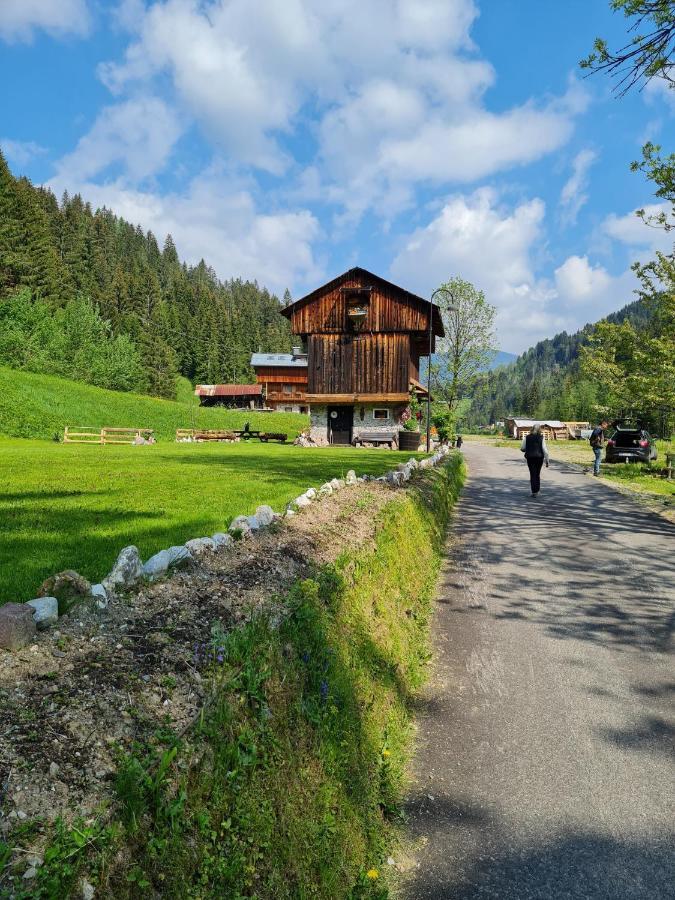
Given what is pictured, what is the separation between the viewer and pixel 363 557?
18.0 ft

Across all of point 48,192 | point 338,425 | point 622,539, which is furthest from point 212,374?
point 622,539

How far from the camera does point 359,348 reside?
35.8 meters

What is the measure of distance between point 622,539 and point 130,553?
10.1 m

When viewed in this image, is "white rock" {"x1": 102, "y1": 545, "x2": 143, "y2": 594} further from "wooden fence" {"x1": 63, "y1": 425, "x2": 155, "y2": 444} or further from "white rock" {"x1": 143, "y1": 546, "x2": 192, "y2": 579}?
"wooden fence" {"x1": 63, "y1": 425, "x2": 155, "y2": 444}

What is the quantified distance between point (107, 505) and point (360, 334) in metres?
29.5

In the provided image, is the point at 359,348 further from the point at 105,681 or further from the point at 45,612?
the point at 105,681

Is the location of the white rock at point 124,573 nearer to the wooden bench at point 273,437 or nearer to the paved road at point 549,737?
the paved road at point 549,737

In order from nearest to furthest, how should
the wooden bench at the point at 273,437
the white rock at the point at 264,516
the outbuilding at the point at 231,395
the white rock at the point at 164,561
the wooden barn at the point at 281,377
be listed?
the white rock at the point at 164,561 < the white rock at the point at 264,516 < the wooden bench at the point at 273,437 < the wooden barn at the point at 281,377 < the outbuilding at the point at 231,395

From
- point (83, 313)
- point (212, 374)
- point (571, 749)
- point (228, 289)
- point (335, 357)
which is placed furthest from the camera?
point (228, 289)

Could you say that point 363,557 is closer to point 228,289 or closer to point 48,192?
point 48,192

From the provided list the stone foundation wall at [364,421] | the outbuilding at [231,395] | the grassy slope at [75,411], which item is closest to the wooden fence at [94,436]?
the grassy slope at [75,411]

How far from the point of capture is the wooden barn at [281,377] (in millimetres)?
75812

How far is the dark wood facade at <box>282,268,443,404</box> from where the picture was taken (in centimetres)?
3519

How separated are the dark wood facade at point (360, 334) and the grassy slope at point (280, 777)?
31.1 metres
